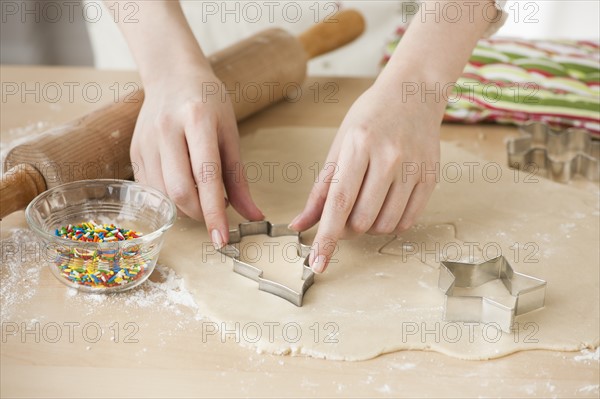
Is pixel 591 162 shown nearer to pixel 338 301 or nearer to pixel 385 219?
pixel 385 219

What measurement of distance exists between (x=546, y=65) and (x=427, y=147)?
62 cm

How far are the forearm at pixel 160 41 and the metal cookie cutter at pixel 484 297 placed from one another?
1.70 ft

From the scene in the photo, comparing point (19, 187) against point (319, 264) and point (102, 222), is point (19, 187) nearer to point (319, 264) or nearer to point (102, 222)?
point (102, 222)

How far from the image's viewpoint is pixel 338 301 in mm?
972

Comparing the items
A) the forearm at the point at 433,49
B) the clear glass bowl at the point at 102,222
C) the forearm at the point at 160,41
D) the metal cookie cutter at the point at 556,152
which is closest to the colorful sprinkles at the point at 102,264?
the clear glass bowl at the point at 102,222

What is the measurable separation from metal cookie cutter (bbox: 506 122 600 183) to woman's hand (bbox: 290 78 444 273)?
0.39 meters

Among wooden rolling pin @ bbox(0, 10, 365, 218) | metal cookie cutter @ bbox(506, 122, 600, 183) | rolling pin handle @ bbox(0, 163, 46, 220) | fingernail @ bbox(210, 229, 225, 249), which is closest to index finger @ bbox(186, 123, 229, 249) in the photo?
fingernail @ bbox(210, 229, 225, 249)

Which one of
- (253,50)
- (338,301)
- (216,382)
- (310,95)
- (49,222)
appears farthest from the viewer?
(310,95)

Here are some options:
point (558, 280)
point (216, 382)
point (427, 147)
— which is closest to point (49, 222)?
point (216, 382)

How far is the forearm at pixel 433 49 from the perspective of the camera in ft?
3.56

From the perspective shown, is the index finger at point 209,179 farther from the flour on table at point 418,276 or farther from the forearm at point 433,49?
the forearm at point 433,49

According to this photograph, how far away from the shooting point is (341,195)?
3.26 feet

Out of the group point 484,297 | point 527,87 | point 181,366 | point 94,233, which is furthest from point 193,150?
point 527,87

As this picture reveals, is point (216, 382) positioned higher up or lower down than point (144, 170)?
lower down
